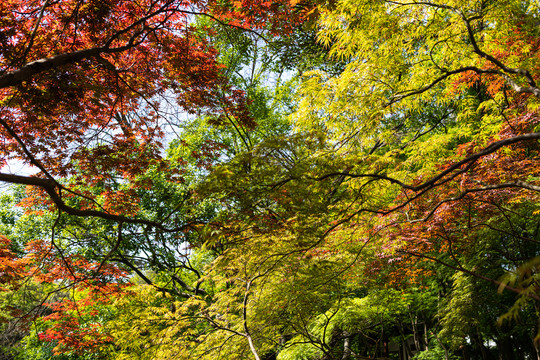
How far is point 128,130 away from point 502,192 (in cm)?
523

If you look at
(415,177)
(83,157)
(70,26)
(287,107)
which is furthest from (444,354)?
(70,26)

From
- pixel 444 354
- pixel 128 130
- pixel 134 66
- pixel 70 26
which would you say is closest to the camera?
pixel 70 26

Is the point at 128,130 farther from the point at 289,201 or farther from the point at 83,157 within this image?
the point at 289,201

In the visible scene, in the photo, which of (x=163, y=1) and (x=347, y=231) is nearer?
(x=163, y=1)

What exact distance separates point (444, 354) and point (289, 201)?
249 inches

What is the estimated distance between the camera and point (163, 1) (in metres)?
3.61

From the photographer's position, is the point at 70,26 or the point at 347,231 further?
the point at 347,231

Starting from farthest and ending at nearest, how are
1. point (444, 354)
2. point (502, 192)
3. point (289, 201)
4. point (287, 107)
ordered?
1. point (287, 107)
2. point (444, 354)
3. point (502, 192)
4. point (289, 201)

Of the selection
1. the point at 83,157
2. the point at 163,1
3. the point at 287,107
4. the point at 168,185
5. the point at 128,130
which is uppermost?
the point at 287,107

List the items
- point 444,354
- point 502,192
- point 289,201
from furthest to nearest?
point 444,354 → point 502,192 → point 289,201

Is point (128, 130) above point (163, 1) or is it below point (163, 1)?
below

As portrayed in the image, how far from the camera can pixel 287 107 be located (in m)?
9.68

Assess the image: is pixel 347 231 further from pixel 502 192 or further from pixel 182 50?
pixel 182 50

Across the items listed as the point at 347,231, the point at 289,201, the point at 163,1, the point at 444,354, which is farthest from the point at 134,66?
the point at 444,354
